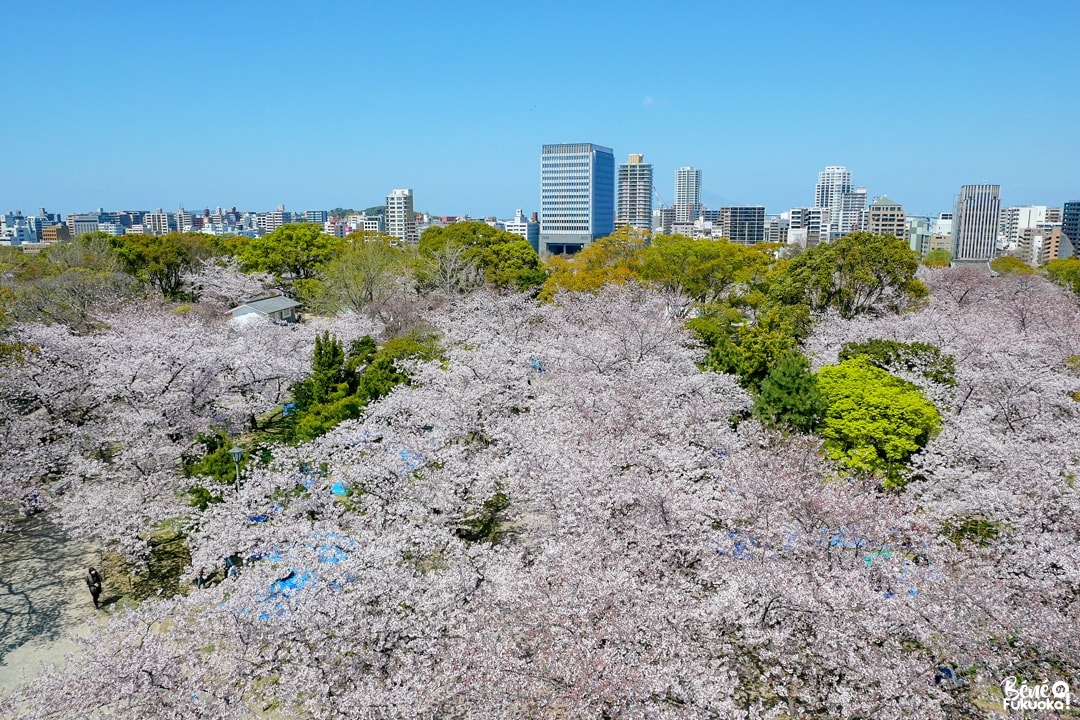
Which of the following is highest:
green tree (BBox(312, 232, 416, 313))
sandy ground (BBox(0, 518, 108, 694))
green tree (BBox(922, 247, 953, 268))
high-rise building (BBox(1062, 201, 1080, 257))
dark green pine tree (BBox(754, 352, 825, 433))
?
high-rise building (BBox(1062, 201, 1080, 257))

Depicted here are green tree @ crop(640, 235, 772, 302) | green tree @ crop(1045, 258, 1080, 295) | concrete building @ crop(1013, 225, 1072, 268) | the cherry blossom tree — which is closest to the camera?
the cherry blossom tree

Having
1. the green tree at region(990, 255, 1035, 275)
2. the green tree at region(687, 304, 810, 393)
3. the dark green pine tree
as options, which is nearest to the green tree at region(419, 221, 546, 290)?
the green tree at region(687, 304, 810, 393)

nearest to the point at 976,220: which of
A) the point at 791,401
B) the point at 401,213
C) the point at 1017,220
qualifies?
the point at 1017,220

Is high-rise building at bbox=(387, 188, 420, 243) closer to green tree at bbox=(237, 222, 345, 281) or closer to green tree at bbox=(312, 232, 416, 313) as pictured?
green tree at bbox=(237, 222, 345, 281)

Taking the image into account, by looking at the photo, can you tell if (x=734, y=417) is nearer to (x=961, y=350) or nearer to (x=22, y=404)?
(x=961, y=350)

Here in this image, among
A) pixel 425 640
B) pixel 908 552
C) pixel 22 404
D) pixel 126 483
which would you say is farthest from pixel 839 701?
pixel 22 404

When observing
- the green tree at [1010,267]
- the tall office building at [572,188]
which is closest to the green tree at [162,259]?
the green tree at [1010,267]
